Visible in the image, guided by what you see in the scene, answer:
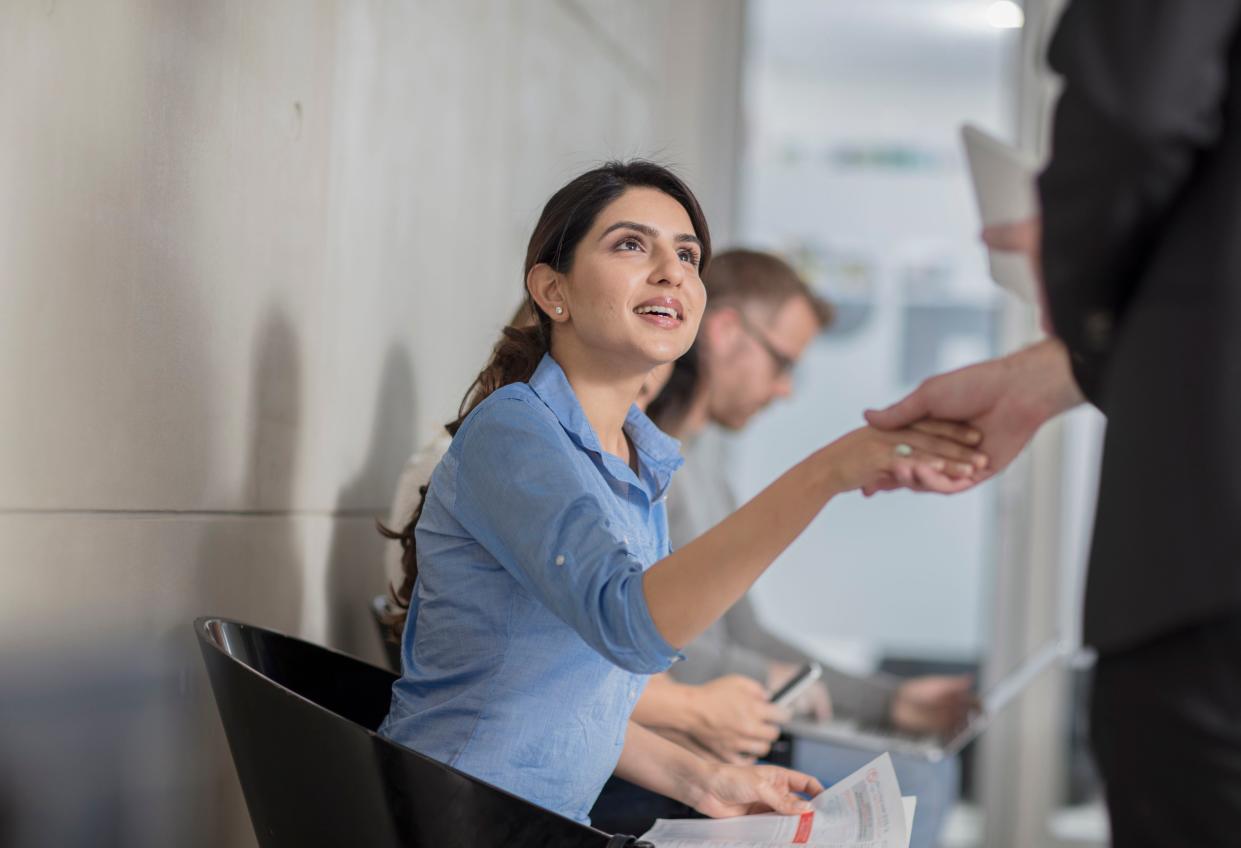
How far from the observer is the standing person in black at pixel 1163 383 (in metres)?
0.83

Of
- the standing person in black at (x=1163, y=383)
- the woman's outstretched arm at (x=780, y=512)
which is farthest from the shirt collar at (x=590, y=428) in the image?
the standing person in black at (x=1163, y=383)

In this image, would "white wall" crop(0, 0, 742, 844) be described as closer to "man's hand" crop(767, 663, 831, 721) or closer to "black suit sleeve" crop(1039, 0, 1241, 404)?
"man's hand" crop(767, 663, 831, 721)

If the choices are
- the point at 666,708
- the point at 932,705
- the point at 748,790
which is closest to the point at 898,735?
the point at 932,705

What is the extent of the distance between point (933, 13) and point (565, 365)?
343 centimetres

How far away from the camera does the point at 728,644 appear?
2730 millimetres

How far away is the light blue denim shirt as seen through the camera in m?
1.19

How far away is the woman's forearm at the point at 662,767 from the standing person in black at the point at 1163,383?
2.24 feet

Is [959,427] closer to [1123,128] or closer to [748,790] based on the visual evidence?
[1123,128]

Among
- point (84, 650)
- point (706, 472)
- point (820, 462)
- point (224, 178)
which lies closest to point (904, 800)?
point (820, 462)

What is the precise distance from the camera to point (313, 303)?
201 centimetres

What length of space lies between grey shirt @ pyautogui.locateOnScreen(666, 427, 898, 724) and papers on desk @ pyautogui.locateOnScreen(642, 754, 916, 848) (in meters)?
0.99

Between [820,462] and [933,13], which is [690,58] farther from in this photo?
[820,462]

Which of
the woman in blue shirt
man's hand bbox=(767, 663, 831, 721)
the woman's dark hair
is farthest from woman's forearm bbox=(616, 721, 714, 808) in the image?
man's hand bbox=(767, 663, 831, 721)

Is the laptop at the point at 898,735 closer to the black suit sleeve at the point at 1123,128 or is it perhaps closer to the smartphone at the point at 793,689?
the smartphone at the point at 793,689
